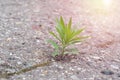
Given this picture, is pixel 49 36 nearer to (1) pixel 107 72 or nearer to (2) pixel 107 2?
(1) pixel 107 72

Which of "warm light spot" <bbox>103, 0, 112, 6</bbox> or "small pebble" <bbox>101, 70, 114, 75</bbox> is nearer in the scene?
"small pebble" <bbox>101, 70, 114, 75</bbox>

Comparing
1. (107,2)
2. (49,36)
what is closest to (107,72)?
(49,36)

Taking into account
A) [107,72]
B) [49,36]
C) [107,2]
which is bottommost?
[107,72]

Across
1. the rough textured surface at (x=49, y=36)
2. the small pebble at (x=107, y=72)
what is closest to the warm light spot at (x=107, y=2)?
the rough textured surface at (x=49, y=36)

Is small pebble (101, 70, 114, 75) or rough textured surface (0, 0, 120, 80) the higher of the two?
rough textured surface (0, 0, 120, 80)

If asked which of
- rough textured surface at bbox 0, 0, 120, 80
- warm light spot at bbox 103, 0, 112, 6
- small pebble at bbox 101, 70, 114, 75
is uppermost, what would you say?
warm light spot at bbox 103, 0, 112, 6

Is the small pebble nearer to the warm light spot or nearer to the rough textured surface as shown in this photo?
the rough textured surface

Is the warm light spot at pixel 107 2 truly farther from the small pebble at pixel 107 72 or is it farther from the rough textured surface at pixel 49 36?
the small pebble at pixel 107 72

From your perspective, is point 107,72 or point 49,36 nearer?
point 107,72

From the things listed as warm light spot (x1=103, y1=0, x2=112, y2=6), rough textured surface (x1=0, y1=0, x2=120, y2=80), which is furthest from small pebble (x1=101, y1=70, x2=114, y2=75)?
warm light spot (x1=103, y1=0, x2=112, y2=6)

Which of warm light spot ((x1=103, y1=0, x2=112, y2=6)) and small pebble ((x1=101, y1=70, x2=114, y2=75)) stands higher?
warm light spot ((x1=103, y1=0, x2=112, y2=6))
